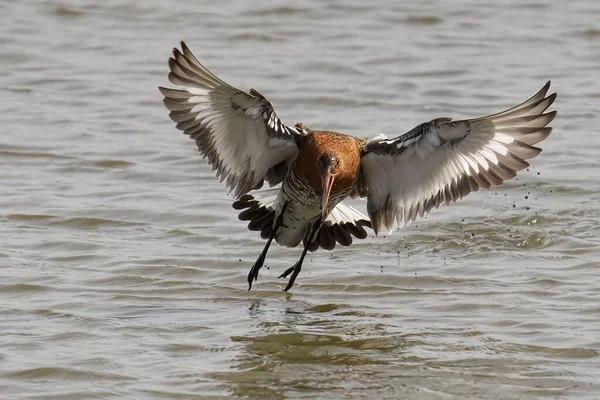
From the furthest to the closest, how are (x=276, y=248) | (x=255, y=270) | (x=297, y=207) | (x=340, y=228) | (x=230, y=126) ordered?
(x=276, y=248) → (x=340, y=228) → (x=297, y=207) → (x=255, y=270) → (x=230, y=126)

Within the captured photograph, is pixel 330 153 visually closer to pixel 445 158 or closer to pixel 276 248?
pixel 445 158

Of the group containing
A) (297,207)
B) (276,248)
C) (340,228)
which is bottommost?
(276,248)

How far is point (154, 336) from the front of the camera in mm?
6379

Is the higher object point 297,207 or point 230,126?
point 230,126

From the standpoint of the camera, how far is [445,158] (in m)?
7.19

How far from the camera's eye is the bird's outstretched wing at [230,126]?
6.77 m

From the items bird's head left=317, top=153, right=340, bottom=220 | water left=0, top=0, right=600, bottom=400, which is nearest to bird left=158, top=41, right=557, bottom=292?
bird's head left=317, top=153, right=340, bottom=220

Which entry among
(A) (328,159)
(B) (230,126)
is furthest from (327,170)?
(B) (230,126)

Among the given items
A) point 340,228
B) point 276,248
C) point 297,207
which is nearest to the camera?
point 297,207

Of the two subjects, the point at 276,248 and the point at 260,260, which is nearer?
the point at 260,260

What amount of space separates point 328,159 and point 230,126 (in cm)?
65

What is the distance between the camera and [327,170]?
22.8 feet

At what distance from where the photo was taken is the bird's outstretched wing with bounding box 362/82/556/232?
266 inches

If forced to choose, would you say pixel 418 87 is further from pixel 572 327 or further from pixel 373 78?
pixel 572 327
